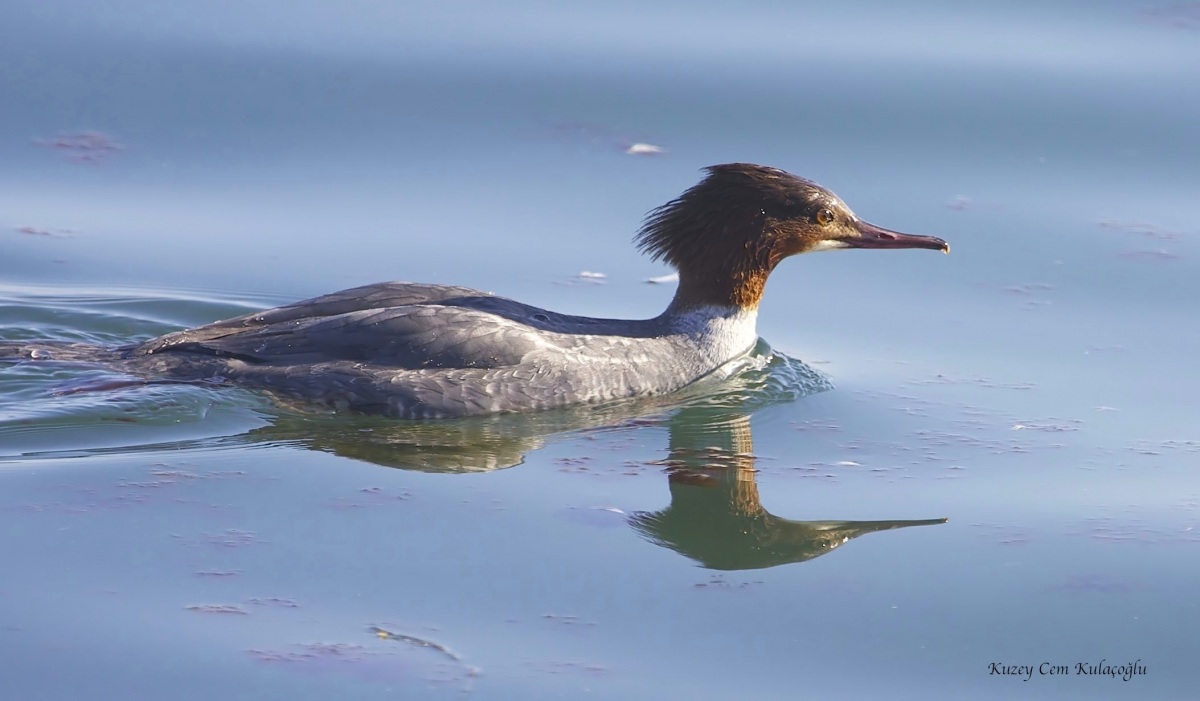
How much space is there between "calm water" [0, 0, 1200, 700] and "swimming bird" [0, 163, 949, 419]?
224 mm

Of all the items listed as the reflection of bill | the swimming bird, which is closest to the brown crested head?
the swimming bird

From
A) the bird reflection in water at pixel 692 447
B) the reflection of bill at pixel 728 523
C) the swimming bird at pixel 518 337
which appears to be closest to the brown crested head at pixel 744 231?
the swimming bird at pixel 518 337

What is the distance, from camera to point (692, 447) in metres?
10.1

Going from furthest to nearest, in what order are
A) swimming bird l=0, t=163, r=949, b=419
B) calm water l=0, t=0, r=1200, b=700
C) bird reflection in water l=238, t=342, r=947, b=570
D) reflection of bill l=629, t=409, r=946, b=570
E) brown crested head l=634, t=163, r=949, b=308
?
1. brown crested head l=634, t=163, r=949, b=308
2. swimming bird l=0, t=163, r=949, b=419
3. bird reflection in water l=238, t=342, r=947, b=570
4. reflection of bill l=629, t=409, r=946, b=570
5. calm water l=0, t=0, r=1200, b=700

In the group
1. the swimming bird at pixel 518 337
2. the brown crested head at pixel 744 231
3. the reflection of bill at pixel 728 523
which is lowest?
the reflection of bill at pixel 728 523

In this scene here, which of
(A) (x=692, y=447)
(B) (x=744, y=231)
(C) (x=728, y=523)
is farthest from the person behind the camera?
(B) (x=744, y=231)

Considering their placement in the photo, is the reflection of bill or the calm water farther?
the reflection of bill

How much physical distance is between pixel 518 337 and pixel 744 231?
172cm

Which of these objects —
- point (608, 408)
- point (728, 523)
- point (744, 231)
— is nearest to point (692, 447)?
point (608, 408)

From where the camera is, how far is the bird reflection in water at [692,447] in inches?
341

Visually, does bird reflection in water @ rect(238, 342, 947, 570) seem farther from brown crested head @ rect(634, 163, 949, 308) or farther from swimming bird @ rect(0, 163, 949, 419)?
brown crested head @ rect(634, 163, 949, 308)

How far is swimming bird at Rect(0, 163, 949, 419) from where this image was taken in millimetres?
10297

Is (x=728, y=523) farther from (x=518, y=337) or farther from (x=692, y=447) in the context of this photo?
(x=518, y=337)

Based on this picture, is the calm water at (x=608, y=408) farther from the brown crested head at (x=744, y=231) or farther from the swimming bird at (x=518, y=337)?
the brown crested head at (x=744, y=231)
